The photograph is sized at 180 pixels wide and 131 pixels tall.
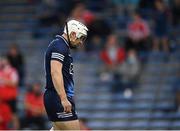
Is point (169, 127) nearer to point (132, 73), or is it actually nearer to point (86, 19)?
point (132, 73)

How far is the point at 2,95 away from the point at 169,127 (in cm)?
A: 337

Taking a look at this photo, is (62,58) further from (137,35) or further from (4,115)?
(137,35)

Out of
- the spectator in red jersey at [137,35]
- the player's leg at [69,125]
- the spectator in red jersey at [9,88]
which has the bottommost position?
the player's leg at [69,125]

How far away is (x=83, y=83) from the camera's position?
16.8m

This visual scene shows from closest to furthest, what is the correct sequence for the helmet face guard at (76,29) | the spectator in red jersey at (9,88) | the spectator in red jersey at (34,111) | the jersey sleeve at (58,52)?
the jersey sleeve at (58,52), the helmet face guard at (76,29), the spectator in red jersey at (9,88), the spectator in red jersey at (34,111)

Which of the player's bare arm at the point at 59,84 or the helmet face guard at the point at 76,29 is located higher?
the helmet face guard at the point at 76,29

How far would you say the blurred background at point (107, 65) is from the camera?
15.0 metres

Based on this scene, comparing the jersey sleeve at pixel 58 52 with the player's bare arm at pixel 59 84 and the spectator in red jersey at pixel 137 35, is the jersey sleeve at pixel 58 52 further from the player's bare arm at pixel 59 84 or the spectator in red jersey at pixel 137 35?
the spectator in red jersey at pixel 137 35

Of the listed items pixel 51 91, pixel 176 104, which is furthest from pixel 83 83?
pixel 51 91

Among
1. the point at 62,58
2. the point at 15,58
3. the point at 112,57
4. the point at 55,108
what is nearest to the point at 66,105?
the point at 55,108

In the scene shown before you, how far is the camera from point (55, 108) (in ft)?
30.2

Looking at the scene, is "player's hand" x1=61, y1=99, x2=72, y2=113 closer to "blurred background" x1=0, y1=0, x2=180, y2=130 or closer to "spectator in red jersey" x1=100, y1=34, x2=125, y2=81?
"blurred background" x1=0, y1=0, x2=180, y2=130

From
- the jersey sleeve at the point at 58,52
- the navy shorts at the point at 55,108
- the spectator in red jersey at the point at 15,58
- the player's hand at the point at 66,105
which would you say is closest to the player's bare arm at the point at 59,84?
the player's hand at the point at 66,105

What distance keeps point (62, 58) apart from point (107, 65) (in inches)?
290
